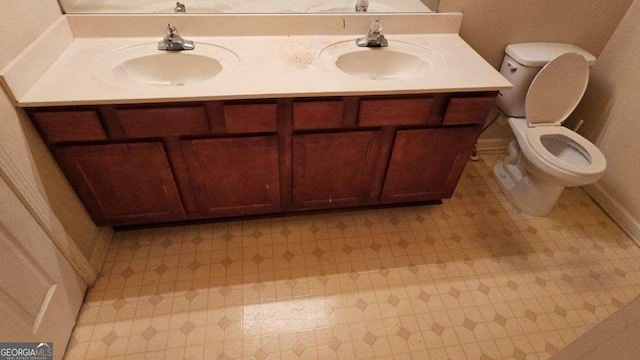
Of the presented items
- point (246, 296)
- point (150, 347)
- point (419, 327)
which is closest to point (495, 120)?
point (419, 327)

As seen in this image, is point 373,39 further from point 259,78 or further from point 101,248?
point 101,248

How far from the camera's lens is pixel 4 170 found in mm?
921

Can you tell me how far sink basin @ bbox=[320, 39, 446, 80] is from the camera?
1419mm

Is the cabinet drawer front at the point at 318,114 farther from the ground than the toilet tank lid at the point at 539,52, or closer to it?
closer to it

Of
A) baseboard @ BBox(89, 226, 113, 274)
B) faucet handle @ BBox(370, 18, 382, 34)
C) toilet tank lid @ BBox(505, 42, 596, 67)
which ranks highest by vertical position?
faucet handle @ BBox(370, 18, 382, 34)

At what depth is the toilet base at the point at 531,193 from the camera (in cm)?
169

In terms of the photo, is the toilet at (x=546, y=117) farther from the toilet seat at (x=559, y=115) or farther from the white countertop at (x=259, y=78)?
the white countertop at (x=259, y=78)

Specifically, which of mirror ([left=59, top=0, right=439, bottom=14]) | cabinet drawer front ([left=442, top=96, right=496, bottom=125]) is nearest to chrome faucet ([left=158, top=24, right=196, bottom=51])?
mirror ([left=59, top=0, right=439, bottom=14])

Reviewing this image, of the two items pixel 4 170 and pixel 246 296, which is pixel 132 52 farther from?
pixel 246 296

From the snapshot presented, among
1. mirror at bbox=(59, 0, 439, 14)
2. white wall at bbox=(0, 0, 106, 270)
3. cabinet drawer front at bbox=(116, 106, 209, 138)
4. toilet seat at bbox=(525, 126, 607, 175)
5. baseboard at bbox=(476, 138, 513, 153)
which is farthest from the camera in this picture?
baseboard at bbox=(476, 138, 513, 153)

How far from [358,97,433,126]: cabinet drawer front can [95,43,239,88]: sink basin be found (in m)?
0.56

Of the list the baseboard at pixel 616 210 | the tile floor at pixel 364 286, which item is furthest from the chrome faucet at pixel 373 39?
the baseboard at pixel 616 210

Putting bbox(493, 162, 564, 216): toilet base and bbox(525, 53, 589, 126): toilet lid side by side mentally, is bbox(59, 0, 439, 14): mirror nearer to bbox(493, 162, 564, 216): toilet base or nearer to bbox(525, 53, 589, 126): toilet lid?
bbox(525, 53, 589, 126): toilet lid

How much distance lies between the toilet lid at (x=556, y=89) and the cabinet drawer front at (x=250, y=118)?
4.28 feet
